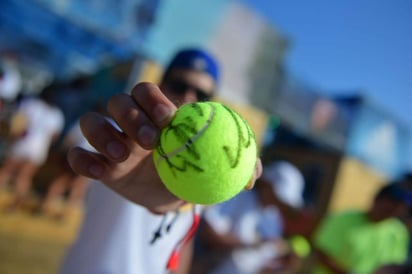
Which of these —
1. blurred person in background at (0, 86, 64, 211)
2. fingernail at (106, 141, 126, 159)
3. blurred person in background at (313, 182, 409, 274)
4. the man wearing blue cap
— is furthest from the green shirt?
blurred person in background at (0, 86, 64, 211)

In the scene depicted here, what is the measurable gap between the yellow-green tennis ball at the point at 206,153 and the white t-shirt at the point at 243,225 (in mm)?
1756

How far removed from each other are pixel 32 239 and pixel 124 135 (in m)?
4.96

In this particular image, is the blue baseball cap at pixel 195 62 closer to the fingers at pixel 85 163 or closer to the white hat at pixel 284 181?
the fingers at pixel 85 163

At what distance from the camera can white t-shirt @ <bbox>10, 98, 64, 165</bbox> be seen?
5238 mm

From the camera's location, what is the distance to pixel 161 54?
7.88 metres

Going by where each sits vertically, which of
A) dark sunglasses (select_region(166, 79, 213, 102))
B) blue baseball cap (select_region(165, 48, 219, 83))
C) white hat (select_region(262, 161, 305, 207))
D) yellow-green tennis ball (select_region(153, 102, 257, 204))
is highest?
yellow-green tennis ball (select_region(153, 102, 257, 204))

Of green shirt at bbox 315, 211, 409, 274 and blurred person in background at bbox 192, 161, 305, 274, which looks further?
green shirt at bbox 315, 211, 409, 274

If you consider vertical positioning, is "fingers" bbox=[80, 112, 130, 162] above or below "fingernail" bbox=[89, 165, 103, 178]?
above

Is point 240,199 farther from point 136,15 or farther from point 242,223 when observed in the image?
point 136,15

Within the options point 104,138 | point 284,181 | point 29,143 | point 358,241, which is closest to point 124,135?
point 104,138

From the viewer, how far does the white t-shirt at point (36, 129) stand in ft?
17.2

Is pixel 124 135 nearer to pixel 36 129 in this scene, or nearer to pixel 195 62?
pixel 195 62

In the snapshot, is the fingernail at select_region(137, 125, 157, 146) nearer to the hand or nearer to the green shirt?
the hand

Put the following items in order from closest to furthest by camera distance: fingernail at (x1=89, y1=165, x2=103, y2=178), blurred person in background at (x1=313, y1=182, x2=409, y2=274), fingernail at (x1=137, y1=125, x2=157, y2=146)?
fingernail at (x1=137, y1=125, x2=157, y2=146), fingernail at (x1=89, y1=165, x2=103, y2=178), blurred person in background at (x1=313, y1=182, x2=409, y2=274)
